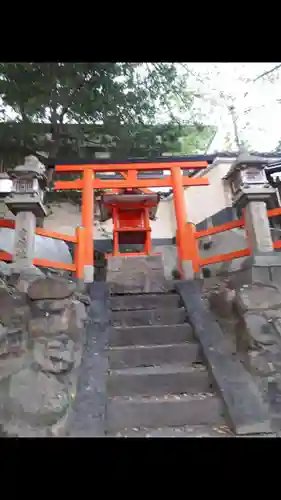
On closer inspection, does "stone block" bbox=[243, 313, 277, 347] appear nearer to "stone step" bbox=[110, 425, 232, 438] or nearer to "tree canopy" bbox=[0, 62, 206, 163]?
"stone step" bbox=[110, 425, 232, 438]

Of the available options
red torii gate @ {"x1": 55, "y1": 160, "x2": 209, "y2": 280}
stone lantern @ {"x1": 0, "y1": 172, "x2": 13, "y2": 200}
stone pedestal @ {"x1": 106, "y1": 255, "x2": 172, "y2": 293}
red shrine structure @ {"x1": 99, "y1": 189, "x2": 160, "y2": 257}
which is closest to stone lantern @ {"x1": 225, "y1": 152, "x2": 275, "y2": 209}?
red torii gate @ {"x1": 55, "y1": 160, "x2": 209, "y2": 280}

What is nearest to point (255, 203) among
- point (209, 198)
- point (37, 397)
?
point (37, 397)

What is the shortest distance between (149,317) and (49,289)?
1.88ft

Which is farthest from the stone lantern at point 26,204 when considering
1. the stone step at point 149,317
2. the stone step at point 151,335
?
the stone step at point 151,335

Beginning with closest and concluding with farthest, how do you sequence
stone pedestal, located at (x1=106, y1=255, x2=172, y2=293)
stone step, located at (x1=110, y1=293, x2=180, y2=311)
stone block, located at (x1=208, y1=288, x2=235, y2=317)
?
stone block, located at (x1=208, y1=288, x2=235, y2=317) → stone step, located at (x1=110, y1=293, x2=180, y2=311) → stone pedestal, located at (x1=106, y1=255, x2=172, y2=293)

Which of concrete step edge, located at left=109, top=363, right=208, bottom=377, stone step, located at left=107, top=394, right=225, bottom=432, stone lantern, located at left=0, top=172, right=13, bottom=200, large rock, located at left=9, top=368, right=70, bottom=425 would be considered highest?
stone lantern, located at left=0, top=172, right=13, bottom=200

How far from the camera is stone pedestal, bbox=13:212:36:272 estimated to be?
221 centimetres

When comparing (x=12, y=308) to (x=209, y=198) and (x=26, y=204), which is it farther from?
(x=209, y=198)

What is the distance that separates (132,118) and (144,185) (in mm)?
925

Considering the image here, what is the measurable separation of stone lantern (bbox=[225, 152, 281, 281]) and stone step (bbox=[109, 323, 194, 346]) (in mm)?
619

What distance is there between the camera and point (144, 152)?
3.68 meters

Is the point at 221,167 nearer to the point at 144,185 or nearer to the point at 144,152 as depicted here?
the point at 144,152
